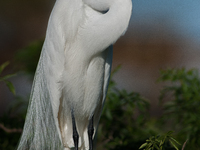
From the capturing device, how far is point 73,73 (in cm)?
150

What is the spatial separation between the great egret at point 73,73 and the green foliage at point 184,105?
66 centimetres

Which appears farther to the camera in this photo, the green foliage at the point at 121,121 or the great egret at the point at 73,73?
the green foliage at the point at 121,121

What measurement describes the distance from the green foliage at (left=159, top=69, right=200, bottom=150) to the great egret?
2.18ft

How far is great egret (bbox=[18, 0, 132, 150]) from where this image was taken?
1.36 m

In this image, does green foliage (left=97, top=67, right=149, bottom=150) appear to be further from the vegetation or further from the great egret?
the great egret

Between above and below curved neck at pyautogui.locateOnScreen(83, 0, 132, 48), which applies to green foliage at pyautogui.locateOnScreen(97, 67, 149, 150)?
below

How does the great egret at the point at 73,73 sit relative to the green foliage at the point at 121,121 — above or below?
above

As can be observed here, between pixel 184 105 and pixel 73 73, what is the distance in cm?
A: 97

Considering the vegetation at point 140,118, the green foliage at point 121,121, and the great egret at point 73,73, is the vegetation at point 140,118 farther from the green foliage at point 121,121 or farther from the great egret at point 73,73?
the great egret at point 73,73

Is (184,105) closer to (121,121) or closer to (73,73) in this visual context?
(121,121)

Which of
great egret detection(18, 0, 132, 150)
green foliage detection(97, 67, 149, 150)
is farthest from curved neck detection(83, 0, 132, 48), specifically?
green foliage detection(97, 67, 149, 150)

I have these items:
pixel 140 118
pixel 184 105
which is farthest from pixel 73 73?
pixel 184 105

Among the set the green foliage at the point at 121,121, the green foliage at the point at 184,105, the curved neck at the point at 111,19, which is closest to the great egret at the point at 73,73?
the curved neck at the point at 111,19

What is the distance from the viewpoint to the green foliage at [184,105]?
6.65 feet
